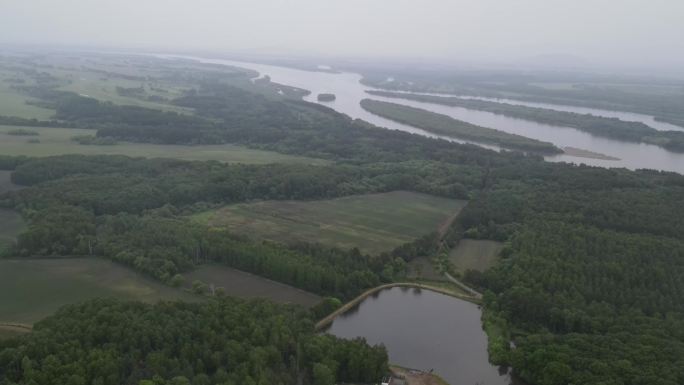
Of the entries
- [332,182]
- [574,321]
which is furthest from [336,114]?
[574,321]

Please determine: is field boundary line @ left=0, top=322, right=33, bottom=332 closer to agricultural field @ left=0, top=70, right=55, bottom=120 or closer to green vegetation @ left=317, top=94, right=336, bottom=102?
agricultural field @ left=0, top=70, right=55, bottom=120

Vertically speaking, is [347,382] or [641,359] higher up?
[641,359]

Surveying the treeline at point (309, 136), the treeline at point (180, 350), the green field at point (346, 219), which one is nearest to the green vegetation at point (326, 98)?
the treeline at point (309, 136)

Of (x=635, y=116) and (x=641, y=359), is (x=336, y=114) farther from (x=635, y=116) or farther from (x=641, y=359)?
(x=641, y=359)

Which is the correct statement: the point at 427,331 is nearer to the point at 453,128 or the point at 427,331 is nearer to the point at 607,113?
the point at 453,128

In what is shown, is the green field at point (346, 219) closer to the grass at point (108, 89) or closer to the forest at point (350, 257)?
the forest at point (350, 257)

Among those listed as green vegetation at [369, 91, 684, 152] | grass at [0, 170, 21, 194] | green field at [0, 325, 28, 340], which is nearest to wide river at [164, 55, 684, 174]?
green vegetation at [369, 91, 684, 152]

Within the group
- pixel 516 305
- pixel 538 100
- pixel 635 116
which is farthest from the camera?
pixel 538 100
